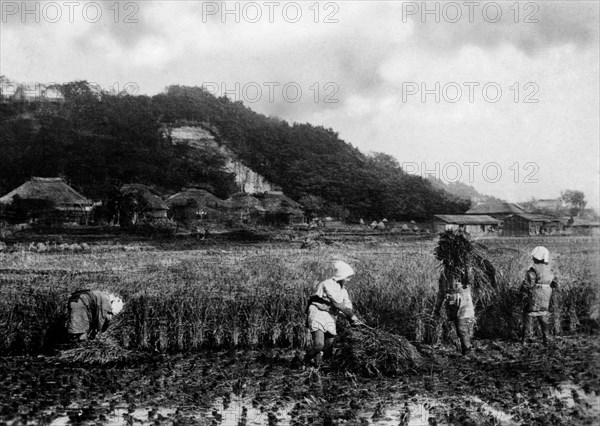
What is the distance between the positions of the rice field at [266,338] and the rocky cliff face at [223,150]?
71.7 inches

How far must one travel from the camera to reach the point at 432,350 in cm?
708

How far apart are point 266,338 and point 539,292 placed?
13.0ft

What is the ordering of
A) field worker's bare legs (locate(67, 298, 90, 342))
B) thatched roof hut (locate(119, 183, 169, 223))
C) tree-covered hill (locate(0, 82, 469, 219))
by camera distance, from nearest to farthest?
1. field worker's bare legs (locate(67, 298, 90, 342))
2. tree-covered hill (locate(0, 82, 469, 219))
3. thatched roof hut (locate(119, 183, 169, 223))

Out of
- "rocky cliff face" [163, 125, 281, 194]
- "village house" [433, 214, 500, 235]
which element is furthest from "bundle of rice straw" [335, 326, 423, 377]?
"rocky cliff face" [163, 125, 281, 194]

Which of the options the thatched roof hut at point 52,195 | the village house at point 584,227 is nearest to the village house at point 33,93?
the thatched roof hut at point 52,195

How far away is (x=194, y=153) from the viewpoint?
1377cm

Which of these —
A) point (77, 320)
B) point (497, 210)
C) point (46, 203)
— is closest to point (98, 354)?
point (77, 320)

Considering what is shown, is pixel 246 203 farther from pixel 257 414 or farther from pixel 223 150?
pixel 257 414

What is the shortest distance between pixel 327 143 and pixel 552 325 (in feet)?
21.7

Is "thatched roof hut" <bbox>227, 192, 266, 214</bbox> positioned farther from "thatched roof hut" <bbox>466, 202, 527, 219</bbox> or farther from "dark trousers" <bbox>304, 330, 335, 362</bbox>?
"dark trousers" <bbox>304, 330, 335, 362</bbox>

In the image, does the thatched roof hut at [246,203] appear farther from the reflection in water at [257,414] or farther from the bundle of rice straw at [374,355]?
the reflection in water at [257,414]

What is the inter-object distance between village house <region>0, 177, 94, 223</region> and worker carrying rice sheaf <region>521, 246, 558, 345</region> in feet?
29.1

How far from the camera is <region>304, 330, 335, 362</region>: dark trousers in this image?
5891 millimetres

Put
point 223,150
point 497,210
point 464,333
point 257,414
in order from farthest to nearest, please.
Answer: point 223,150
point 497,210
point 464,333
point 257,414
